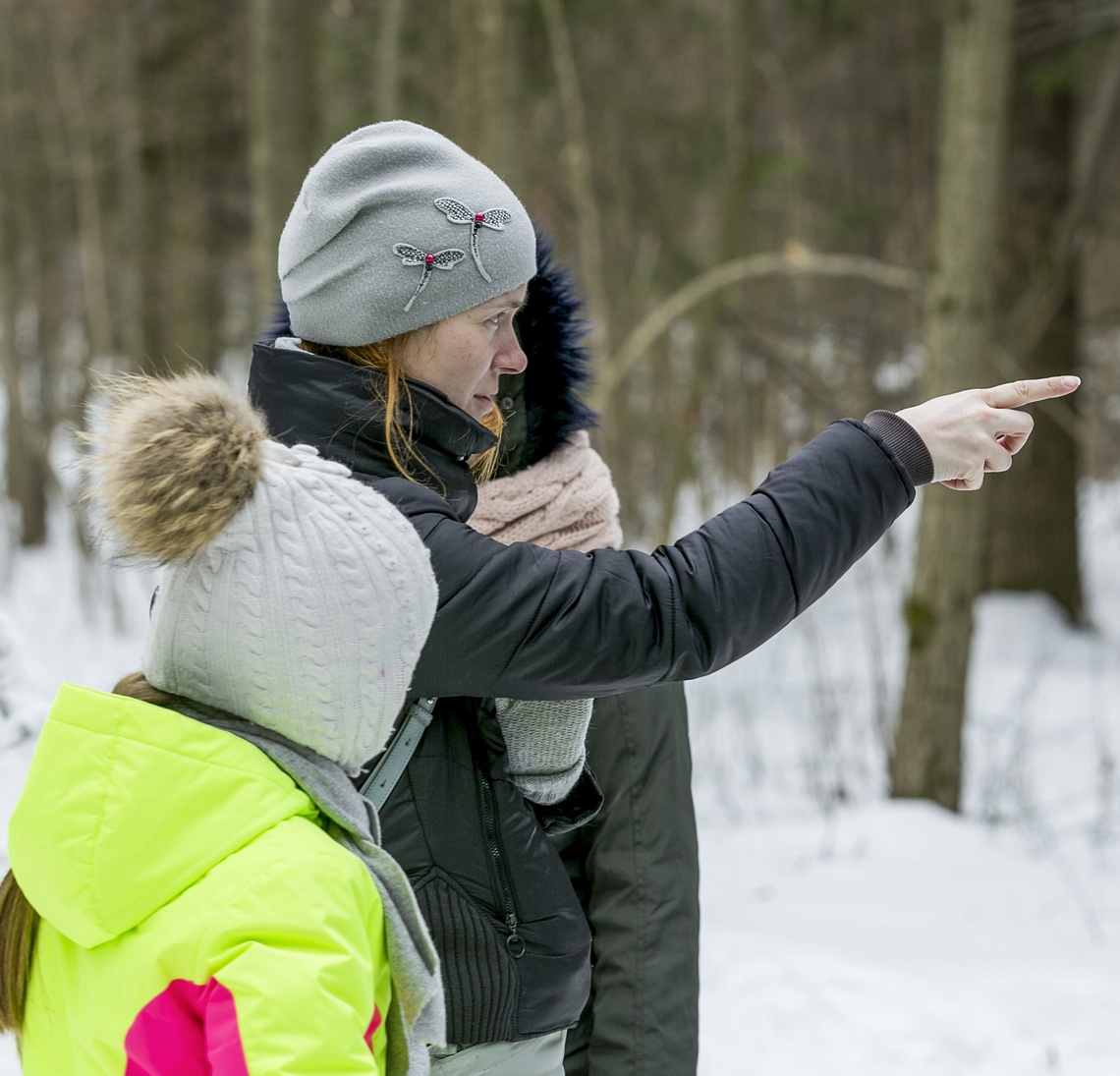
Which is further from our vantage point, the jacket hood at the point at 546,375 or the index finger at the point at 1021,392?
the jacket hood at the point at 546,375

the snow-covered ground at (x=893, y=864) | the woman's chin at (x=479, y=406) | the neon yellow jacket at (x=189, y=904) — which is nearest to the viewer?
the neon yellow jacket at (x=189, y=904)

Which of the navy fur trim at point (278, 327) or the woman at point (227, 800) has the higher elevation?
the navy fur trim at point (278, 327)

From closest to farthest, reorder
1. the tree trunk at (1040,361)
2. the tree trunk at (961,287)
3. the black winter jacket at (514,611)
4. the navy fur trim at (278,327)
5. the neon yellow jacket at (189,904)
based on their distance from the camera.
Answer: the neon yellow jacket at (189,904) < the black winter jacket at (514,611) < the navy fur trim at (278,327) < the tree trunk at (961,287) < the tree trunk at (1040,361)

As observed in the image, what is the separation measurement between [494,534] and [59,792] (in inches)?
34.6

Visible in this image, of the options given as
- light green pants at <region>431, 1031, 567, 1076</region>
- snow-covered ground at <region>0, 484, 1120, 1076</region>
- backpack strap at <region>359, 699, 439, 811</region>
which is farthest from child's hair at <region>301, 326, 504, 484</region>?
snow-covered ground at <region>0, 484, 1120, 1076</region>

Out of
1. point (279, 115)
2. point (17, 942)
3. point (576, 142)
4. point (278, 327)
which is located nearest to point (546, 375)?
point (278, 327)

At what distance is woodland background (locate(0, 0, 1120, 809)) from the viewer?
5.31m

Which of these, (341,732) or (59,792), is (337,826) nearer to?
(341,732)

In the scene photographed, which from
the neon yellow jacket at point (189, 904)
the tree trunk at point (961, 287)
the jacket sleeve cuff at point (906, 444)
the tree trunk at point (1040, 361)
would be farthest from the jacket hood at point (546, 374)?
the tree trunk at point (1040, 361)

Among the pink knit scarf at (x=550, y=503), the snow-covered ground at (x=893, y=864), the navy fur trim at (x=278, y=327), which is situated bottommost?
the snow-covered ground at (x=893, y=864)

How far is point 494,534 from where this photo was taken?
1922 millimetres

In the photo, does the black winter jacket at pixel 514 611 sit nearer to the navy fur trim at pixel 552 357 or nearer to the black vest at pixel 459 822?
the black vest at pixel 459 822

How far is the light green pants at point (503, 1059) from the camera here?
1.50m

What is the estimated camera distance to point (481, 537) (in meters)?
1.35
